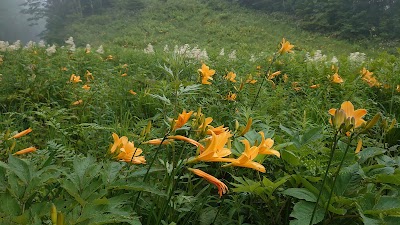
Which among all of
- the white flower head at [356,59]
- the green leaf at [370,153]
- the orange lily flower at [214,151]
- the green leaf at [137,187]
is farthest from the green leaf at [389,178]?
the white flower head at [356,59]

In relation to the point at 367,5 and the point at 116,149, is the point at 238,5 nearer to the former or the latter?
the point at 367,5

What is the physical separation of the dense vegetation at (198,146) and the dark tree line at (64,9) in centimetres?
2096

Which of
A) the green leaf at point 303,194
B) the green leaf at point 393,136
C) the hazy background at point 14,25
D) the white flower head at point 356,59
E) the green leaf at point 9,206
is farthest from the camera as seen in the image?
the hazy background at point 14,25

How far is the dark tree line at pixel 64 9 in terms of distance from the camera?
2434cm

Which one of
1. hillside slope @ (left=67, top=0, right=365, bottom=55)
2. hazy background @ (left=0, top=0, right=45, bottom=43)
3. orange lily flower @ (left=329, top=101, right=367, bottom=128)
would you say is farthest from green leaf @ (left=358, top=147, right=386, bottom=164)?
hazy background @ (left=0, top=0, right=45, bottom=43)

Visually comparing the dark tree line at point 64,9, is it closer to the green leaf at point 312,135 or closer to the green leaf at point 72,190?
the green leaf at point 312,135

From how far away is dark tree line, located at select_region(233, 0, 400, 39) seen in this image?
54.3 ft

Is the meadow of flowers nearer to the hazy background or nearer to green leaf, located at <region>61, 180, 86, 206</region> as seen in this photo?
green leaf, located at <region>61, 180, 86, 206</region>

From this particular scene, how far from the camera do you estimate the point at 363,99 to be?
2525 millimetres

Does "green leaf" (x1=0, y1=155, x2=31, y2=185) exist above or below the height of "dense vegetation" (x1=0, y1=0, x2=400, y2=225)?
above

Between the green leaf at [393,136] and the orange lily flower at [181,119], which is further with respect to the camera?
the green leaf at [393,136]

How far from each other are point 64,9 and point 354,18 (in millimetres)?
22169

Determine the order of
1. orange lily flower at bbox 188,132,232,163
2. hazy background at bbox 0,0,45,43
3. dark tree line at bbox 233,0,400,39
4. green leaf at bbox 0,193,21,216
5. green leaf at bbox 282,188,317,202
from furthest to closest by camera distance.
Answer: hazy background at bbox 0,0,45,43 → dark tree line at bbox 233,0,400,39 → green leaf at bbox 282,188,317,202 → orange lily flower at bbox 188,132,232,163 → green leaf at bbox 0,193,21,216

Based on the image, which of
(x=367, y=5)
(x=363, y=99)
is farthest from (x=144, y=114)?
(x=367, y=5)
